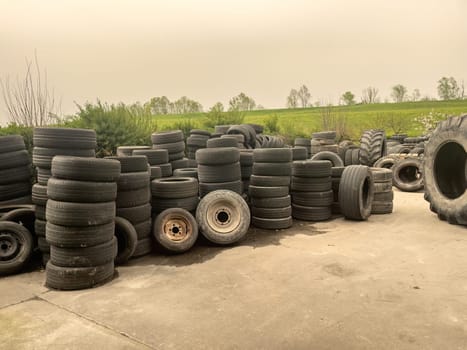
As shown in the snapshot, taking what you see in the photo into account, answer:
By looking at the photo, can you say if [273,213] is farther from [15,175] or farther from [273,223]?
[15,175]

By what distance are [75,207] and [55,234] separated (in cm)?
42

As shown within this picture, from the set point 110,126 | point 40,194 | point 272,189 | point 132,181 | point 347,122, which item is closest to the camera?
point 40,194

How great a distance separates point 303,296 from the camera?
4.18 metres

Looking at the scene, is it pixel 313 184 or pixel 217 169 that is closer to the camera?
pixel 217 169

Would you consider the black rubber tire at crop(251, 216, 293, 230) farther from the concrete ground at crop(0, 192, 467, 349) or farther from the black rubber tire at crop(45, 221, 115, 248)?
the black rubber tire at crop(45, 221, 115, 248)

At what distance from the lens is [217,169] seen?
7219mm

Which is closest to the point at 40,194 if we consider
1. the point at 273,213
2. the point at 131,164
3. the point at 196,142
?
the point at 131,164

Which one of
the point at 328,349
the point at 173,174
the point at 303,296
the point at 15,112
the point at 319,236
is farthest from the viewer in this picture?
the point at 15,112

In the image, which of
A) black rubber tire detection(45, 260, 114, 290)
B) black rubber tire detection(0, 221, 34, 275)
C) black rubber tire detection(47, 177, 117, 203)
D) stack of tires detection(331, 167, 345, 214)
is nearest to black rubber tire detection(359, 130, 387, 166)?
stack of tires detection(331, 167, 345, 214)

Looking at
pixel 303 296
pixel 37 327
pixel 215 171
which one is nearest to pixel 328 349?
pixel 303 296

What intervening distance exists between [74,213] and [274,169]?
3929 millimetres

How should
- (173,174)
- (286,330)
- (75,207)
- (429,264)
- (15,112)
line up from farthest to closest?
1. (15,112)
2. (173,174)
3. (429,264)
4. (75,207)
5. (286,330)

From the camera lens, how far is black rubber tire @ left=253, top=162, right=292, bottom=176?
7.38 meters

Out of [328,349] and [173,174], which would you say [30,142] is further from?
[328,349]
